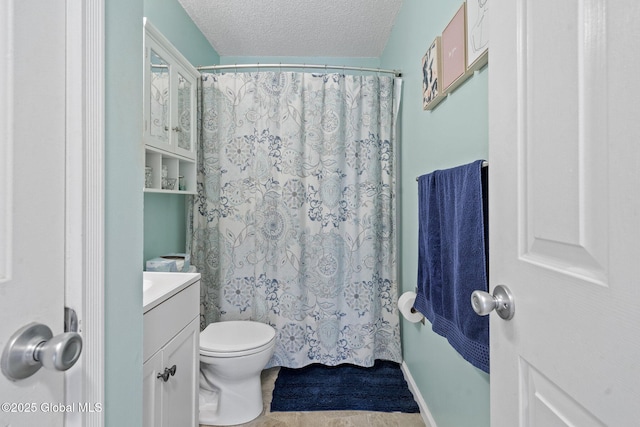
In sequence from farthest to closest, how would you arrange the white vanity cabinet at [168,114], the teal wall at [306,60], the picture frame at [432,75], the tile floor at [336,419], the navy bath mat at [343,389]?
the teal wall at [306,60] < the navy bath mat at [343,389] < the tile floor at [336,419] < the white vanity cabinet at [168,114] < the picture frame at [432,75]

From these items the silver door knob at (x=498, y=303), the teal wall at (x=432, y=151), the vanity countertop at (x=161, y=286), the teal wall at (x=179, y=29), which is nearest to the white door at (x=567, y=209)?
the silver door knob at (x=498, y=303)

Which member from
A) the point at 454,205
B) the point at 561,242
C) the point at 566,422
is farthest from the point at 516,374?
the point at 454,205

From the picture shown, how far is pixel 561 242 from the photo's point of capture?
1.49 ft

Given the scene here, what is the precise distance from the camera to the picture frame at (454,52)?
1.12 meters

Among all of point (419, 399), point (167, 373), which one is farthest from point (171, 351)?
point (419, 399)

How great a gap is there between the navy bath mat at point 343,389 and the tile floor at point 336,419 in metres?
0.03

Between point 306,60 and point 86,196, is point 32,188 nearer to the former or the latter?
point 86,196

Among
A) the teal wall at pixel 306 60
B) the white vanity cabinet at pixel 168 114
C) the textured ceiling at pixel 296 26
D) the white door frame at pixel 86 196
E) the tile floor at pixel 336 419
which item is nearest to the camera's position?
the white door frame at pixel 86 196

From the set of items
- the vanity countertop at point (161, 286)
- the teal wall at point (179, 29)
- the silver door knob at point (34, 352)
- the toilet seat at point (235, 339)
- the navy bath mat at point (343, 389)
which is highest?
the teal wall at point (179, 29)

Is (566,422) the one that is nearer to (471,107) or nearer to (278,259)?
(471,107)

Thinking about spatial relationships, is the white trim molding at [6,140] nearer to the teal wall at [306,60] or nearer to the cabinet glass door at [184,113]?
the cabinet glass door at [184,113]

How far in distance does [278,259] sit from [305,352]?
664 mm

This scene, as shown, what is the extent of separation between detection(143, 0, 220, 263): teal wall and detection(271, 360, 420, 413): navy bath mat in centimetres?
113

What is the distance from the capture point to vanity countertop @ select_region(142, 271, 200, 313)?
36.7 inches
